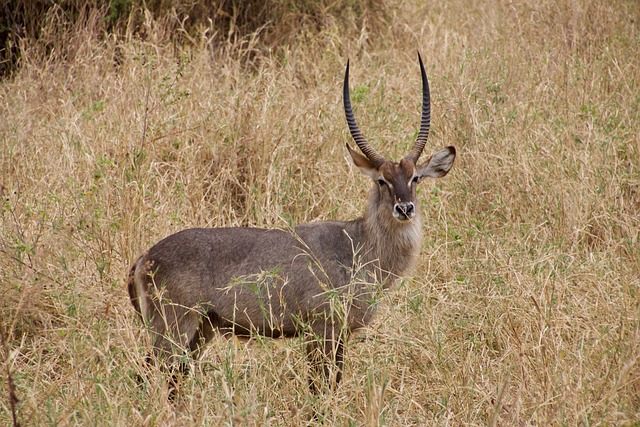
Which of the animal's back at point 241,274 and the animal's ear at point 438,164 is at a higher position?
the animal's ear at point 438,164

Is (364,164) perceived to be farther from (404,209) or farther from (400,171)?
(404,209)

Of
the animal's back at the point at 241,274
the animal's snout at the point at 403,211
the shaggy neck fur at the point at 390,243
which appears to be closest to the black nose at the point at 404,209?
the animal's snout at the point at 403,211

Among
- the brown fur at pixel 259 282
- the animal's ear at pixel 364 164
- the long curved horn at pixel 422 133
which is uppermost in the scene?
the long curved horn at pixel 422 133

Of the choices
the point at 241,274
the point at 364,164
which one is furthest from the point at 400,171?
the point at 241,274

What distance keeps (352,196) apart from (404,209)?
1487mm

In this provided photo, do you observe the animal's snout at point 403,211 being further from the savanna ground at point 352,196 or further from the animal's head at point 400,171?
the savanna ground at point 352,196

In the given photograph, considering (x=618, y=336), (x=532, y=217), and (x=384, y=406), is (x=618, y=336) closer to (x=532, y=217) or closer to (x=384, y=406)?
(x=384, y=406)

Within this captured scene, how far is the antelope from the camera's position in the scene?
420 cm

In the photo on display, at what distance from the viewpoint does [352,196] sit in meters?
5.94

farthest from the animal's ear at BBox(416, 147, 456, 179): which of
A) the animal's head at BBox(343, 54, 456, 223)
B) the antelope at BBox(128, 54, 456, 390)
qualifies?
the antelope at BBox(128, 54, 456, 390)

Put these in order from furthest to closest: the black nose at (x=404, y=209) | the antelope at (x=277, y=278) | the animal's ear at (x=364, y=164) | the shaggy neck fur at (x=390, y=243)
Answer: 1. the animal's ear at (x=364, y=164)
2. the shaggy neck fur at (x=390, y=243)
3. the black nose at (x=404, y=209)
4. the antelope at (x=277, y=278)

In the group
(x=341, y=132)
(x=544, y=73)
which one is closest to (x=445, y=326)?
(x=341, y=132)

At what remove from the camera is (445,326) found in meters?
4.30

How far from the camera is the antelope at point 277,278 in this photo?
4203mm
